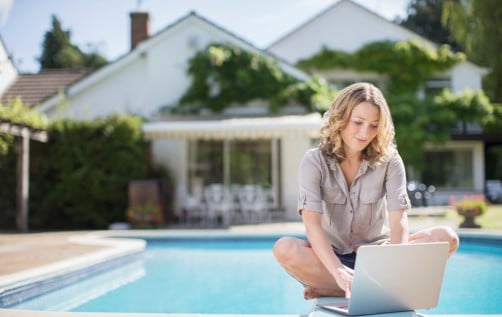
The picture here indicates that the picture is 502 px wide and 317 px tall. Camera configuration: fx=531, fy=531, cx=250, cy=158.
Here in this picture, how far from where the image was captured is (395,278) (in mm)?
2865

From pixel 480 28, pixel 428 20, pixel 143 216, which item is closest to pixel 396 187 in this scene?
pixel 143 216

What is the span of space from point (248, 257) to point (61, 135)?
7.12 metres

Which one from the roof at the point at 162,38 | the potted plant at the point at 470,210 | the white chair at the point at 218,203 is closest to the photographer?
the potted plant at the point at 470,210

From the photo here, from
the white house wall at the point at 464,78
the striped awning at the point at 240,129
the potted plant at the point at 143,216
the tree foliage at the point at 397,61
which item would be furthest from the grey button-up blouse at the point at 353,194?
the white house wall at the point at 464,78

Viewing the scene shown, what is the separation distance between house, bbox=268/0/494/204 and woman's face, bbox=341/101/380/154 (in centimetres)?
1960

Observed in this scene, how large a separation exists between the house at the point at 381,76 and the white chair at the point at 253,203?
30.1ft

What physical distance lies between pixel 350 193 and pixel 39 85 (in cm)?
2018

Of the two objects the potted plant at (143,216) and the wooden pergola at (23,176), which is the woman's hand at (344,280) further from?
A: the wooden pergola at (23,176)

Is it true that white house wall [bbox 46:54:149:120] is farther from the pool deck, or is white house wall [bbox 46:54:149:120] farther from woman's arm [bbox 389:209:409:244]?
woman's arm [bbox 389:209:409:244]

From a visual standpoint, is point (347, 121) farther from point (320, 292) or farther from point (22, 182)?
point (22, 182)

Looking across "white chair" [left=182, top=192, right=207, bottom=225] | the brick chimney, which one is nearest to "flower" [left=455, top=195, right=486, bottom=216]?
"white chair" [left=182, top=192, right=207, bottom=225]

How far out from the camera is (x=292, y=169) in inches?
623

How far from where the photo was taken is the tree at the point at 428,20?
37.4 metres

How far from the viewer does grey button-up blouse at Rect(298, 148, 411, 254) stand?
10.8 ft
